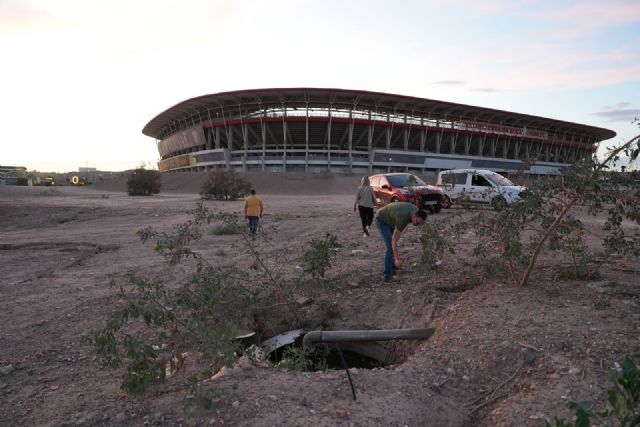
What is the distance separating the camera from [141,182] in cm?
3966

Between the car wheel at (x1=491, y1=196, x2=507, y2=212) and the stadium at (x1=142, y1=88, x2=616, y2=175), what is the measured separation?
49.9 metres

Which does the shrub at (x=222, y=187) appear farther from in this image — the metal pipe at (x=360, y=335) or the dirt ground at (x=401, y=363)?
the metal pipe at (x=360, y=335)

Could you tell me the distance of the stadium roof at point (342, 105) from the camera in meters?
54.0

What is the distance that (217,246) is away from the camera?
33.9ft

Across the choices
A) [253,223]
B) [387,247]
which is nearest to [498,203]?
[387,247]

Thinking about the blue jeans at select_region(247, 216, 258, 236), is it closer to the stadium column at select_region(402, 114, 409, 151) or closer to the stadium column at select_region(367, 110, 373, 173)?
the stadium column at select_region(367, 110, 373, 173)

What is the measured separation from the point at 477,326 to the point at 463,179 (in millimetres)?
13422

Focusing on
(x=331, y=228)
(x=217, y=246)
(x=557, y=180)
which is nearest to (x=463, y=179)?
(x=331, y=228)

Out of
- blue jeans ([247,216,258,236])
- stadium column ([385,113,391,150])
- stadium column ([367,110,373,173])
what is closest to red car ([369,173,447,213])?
blue jeans ([247,216,258,236])

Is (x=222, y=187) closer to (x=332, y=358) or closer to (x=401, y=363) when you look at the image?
(x=332, y=358)

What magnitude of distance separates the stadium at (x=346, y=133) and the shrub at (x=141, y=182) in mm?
17552

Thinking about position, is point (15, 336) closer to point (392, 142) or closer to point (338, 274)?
point (338, 274)

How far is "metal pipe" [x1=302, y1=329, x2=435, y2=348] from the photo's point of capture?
3.89 meters

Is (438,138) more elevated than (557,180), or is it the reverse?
(438,138)
